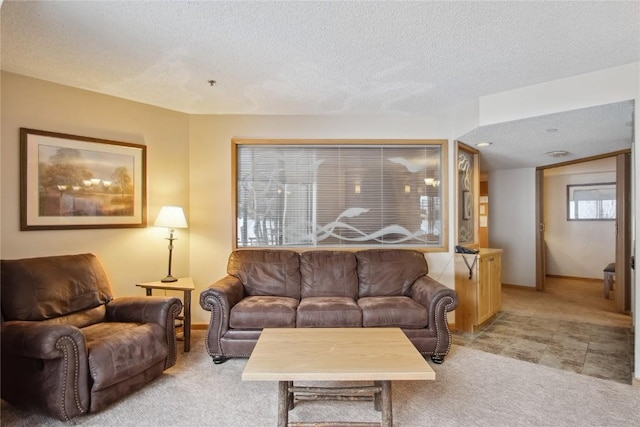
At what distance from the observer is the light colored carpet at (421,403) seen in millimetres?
1989

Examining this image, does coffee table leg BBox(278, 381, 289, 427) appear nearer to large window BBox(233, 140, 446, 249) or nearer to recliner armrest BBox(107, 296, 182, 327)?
recliner armrest BBox(107, 296, 182, 327)

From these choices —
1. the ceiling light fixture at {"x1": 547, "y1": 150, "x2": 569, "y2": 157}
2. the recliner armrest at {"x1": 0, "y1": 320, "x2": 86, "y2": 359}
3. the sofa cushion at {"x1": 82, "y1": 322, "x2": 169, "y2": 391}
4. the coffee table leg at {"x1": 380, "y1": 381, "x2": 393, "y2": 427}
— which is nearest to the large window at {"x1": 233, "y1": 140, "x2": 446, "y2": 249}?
the sofa cushion at {"x1": 82, "y1": 322, "x2": 169, "y2": 391}

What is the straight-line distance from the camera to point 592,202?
20.4 feet

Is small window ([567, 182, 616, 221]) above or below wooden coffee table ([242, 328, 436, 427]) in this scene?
above

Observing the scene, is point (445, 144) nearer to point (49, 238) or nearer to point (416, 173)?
point (416, 173)

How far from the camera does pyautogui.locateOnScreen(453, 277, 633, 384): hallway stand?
2.83 metres

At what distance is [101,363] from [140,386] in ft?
1.34

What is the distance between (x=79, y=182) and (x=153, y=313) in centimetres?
148

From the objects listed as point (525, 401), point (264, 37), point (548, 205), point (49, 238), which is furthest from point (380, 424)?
point (548, 205)

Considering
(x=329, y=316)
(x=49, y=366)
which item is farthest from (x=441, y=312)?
(x=49, y=366)

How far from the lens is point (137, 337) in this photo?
2.25 metres

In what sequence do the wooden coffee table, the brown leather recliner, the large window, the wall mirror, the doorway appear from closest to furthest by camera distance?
the wooden coffee table
the brown leather recliner
the large window
the wall mirror
the doorway

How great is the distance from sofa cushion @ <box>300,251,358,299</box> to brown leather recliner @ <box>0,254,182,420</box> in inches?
49.6

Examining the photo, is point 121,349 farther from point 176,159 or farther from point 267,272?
point 176,159
